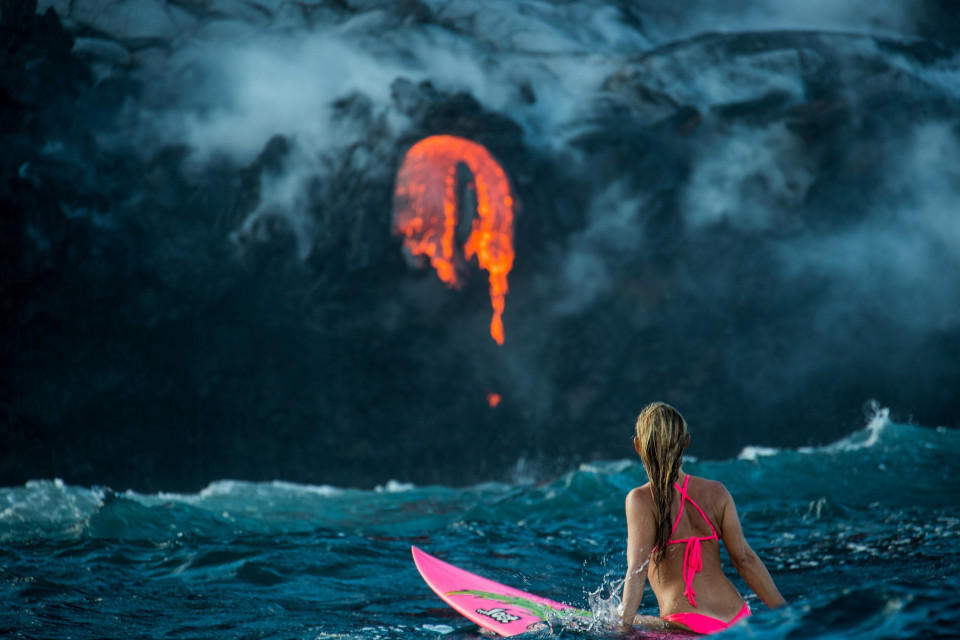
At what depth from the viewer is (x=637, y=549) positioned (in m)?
2.52

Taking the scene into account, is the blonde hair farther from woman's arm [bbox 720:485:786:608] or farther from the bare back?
woman's arm [bbox 720:485:786:608]

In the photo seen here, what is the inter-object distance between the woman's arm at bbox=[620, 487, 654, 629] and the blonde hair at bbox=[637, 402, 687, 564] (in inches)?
1.9

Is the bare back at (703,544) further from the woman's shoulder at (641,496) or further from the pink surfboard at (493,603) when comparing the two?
the pink surfboard at (493,603)

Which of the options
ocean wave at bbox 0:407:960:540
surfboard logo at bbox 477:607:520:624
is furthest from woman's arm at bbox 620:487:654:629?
ocean wave at bbox 0:407:960:540

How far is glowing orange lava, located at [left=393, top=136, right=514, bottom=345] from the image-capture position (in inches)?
579

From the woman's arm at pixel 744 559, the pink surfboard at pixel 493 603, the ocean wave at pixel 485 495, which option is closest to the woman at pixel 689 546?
the woman's arm at pixel 744 559

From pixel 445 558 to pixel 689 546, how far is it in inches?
155

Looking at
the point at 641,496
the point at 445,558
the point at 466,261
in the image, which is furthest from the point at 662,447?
the point at 466,261

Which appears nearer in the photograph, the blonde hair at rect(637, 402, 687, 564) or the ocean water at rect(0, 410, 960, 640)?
the blonde hair at rect(637, 402, 687, 564)

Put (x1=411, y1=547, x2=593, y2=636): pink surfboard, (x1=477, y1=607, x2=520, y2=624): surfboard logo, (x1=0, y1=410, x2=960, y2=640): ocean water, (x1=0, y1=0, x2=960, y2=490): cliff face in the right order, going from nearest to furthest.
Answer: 1. (x1=411, y1=547, x2=593, y2=636): pink surfboard
2. (x1=477, y1=607, x2=520, y2=624): surfboard logo
3. (x1=0, y1=410, x2=960, y2=640): ocean water
4. (x1=0, y1=0, x2=960, y2=490): cliff face

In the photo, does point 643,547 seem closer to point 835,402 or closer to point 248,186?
point 248,186

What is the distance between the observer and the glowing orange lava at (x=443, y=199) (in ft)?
48.3

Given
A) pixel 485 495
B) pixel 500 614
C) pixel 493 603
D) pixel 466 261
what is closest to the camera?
pixel 500 614

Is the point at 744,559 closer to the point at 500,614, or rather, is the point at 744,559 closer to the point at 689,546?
the point at 689,546
